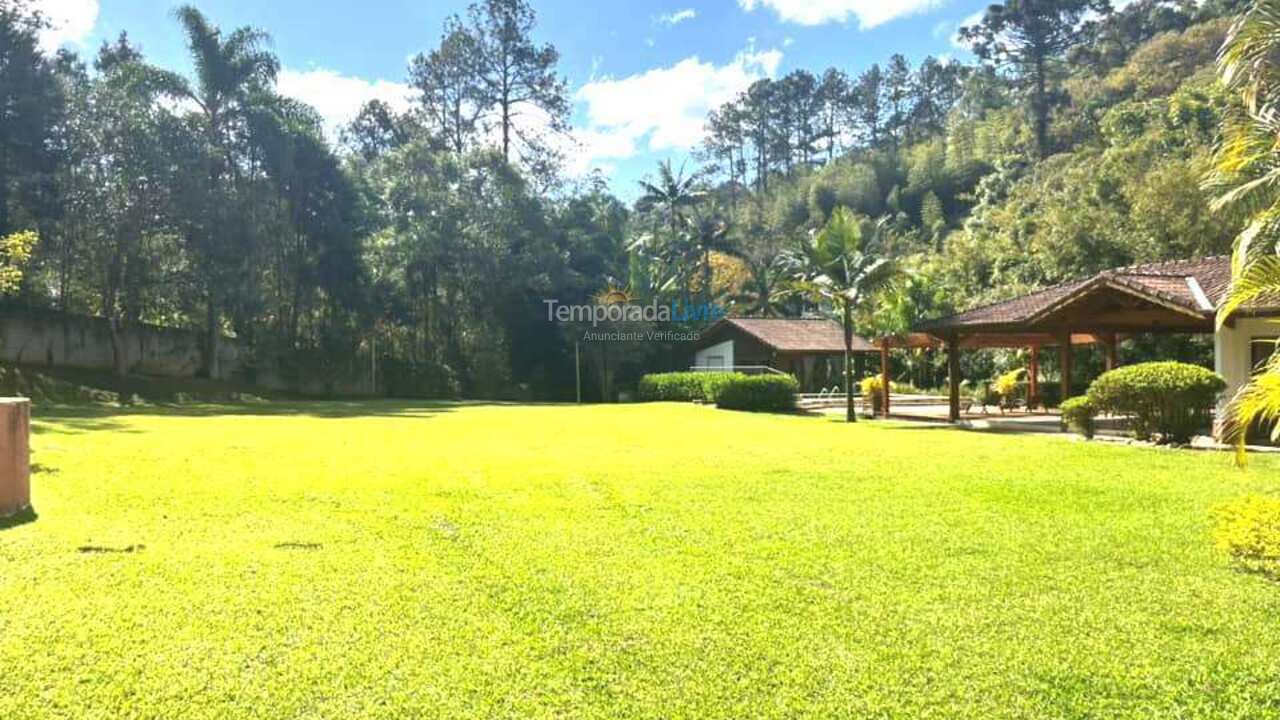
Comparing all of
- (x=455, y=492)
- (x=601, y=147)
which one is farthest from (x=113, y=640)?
(x=601, y=147)

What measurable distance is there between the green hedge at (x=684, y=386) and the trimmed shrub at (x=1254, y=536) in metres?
18.9

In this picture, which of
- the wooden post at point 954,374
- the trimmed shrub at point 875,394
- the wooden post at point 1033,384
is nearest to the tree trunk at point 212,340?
the trimmed shrub at point 875,394

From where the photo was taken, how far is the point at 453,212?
110 feet

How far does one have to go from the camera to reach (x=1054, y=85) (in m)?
57.5

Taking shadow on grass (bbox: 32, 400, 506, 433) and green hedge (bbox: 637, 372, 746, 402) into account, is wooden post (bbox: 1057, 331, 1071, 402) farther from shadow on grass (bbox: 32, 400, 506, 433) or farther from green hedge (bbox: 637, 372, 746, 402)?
shadow on grass (bbox: 32, 400, 506, 433)

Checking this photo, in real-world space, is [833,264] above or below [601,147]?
below

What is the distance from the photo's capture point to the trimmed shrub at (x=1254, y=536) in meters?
5.38

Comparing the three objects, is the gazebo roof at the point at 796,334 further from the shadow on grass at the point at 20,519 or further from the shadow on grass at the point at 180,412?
the shadow on grass at the point at 20,519

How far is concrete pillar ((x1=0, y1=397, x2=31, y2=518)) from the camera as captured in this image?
21.6ft

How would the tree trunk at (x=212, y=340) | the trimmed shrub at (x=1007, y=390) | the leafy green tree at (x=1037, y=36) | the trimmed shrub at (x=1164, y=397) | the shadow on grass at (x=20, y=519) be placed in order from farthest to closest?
the leafy green tree at (x=1037, y=36) < the tree trunk at (x=212, y=340) < the trimmed shrub at (x=1007, y=390) < the trimmed shrub at (x=1164, y=397) < the shadow on grass at (x=20, y=519)

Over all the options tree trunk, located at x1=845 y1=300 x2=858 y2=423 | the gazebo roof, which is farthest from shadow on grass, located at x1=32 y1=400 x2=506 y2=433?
the gazebo roof

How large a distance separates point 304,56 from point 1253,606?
34.6 metres

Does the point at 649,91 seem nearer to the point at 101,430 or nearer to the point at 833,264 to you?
Answer: the point at 833,264

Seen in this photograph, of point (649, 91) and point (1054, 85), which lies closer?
point (649, 91)
